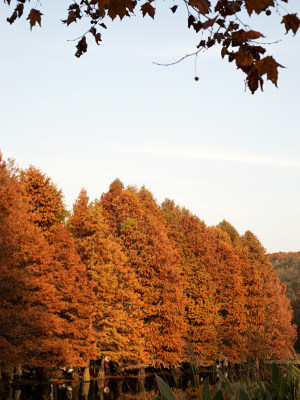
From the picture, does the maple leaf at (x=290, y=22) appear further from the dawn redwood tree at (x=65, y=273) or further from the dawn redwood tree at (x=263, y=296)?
the dawn redwood tree at (x=263, y=296)

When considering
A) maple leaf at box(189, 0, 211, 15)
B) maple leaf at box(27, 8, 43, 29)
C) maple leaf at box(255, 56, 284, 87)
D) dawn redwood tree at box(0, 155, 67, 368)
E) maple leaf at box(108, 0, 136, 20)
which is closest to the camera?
maple leaf at box(255, 56, 284, 87)

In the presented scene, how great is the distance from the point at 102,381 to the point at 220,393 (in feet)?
94.4

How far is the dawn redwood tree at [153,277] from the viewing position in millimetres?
32406

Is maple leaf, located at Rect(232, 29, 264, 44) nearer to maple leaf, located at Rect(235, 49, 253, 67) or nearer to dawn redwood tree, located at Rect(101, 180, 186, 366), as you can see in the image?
maple leaf, located at Rect(235, 49, 253, 67)

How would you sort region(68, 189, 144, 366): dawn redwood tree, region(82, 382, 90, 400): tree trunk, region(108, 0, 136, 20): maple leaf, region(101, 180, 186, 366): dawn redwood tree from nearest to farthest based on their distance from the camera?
region(108, 0, 136, 20): maple leaf
region(82, 382, 90, 400): tree trunk
region(68, 189, 144, 366): dawn redwood tree
region(101, 180, 186, 366): dawn redwood tree

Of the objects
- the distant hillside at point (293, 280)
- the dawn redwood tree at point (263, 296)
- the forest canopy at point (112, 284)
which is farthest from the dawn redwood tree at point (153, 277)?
the distant hillside at point (293, 280)

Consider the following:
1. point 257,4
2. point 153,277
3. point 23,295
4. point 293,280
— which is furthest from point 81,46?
point 293,280

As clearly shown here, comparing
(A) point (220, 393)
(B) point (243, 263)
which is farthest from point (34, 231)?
(B) point (243, 263)

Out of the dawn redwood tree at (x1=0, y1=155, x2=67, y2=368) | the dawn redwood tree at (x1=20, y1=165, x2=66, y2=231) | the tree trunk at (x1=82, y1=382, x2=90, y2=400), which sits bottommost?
the tree trunk at (x1=82, y1=382, x2=90, y2=400)

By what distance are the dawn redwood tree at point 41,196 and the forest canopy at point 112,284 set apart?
72mm

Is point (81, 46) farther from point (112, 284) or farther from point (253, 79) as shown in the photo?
point (112, 284)

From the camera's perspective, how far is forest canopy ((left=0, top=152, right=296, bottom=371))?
2305 centimetres

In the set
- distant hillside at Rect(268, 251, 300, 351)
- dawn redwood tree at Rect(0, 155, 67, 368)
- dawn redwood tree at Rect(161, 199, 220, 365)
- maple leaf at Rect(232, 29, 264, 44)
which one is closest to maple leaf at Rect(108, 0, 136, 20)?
maple leaf at Rect(232, 29, 264, 44)

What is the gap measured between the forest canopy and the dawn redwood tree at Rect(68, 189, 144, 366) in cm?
7
